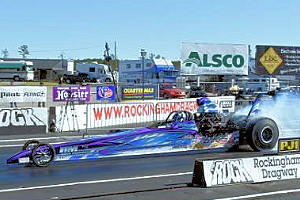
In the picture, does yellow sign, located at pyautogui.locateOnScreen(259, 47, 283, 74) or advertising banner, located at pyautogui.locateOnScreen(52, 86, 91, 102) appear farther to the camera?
yellow sign, located at pyautogui.locateOnScreen(259, 47, 283, 74)

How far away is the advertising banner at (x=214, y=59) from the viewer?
33406mm

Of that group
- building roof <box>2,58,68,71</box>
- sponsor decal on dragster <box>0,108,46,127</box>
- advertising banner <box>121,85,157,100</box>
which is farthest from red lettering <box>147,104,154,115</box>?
building roof <box>2,58,68,71</box>

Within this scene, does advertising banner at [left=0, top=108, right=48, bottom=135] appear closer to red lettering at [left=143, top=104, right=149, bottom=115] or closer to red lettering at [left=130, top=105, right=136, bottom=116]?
red lettering at [left=130, top=105, right=136, bottom=116]

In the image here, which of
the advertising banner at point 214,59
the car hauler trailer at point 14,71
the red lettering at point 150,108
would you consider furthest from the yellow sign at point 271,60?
the car hauler trailer at point 14,71

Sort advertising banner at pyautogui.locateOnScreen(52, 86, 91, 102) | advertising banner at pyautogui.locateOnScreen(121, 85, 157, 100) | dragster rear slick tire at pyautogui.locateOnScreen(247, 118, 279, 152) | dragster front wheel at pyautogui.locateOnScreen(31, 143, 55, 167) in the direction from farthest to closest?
advertising banner at pyautogui.locateOnScreen(121, 85, 157, 100), advertising banner at pyautogui.locateOnScreen(52, 86, 91, 102), dragster rear slick tire at pyautogui.locateOnScreen(247, 118, 279, 152), dragster front wheel at pyautogui.locateOnScreen(31, 143, 55, 167)

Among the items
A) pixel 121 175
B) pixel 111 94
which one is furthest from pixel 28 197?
pixel 111 94

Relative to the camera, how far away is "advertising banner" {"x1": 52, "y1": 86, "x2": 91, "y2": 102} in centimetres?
2441

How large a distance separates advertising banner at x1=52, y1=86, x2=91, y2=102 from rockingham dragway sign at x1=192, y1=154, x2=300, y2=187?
15.1 metres

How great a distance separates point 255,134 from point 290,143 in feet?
11.0

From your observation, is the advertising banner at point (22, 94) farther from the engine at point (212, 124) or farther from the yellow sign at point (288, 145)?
the yellow sign at point (288, 145)

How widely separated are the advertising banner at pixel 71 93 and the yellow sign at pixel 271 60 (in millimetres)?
15384

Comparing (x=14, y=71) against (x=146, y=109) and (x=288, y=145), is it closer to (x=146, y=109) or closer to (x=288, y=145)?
(x=146, y=109)

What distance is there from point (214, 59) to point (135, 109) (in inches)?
484

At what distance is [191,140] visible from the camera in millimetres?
13570
